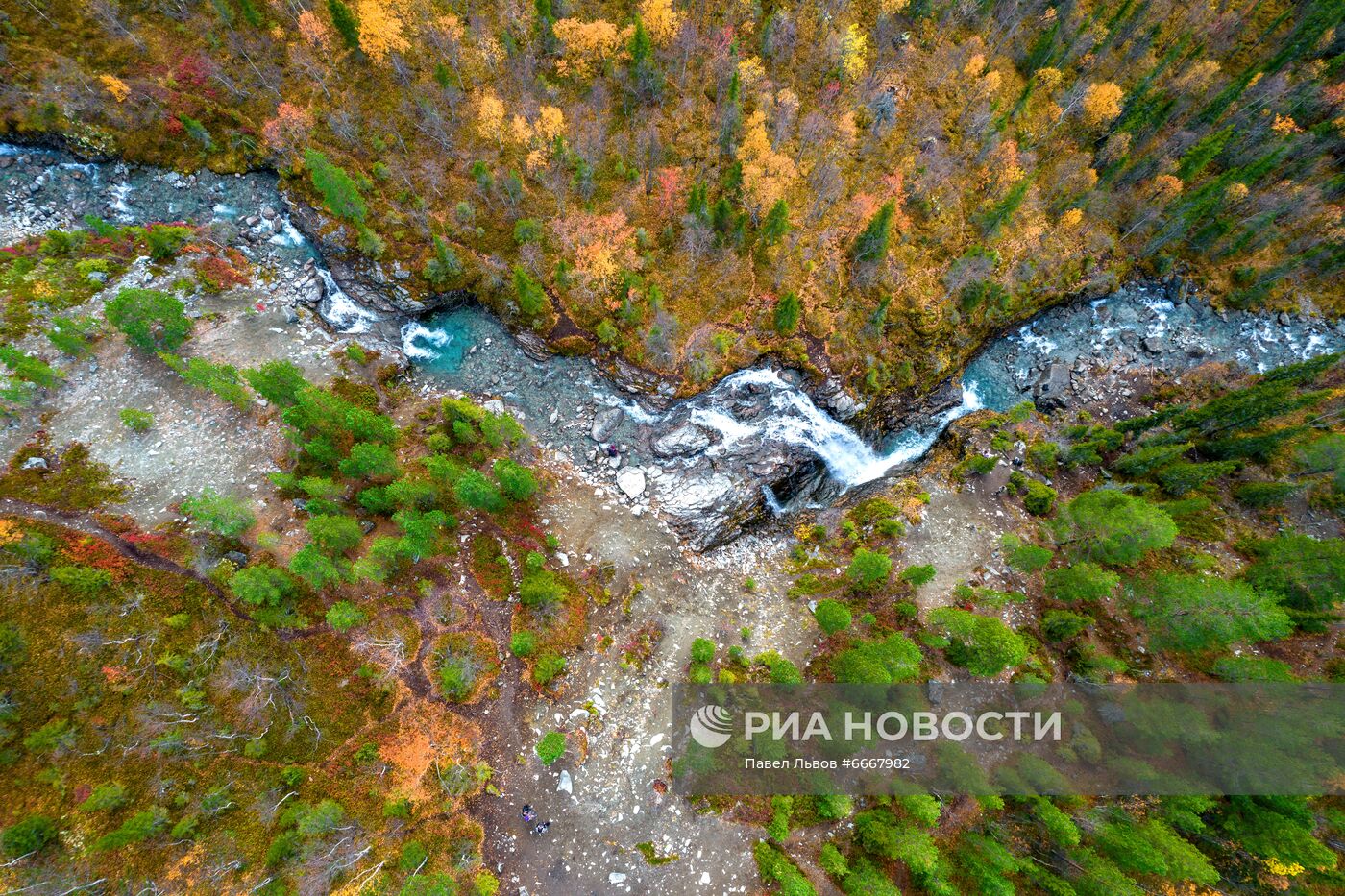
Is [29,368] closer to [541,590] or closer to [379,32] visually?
[541,590]

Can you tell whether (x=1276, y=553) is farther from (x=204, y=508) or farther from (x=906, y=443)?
Answer: (x=204, y=508)

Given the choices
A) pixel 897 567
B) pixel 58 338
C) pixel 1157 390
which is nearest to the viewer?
pixel 58 338

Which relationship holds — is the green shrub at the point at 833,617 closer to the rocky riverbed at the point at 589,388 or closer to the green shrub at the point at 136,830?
the rocky riverbed at the point at 589,388

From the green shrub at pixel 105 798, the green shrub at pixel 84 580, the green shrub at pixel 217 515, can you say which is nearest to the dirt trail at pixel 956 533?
the green shrub at pixel 217 515

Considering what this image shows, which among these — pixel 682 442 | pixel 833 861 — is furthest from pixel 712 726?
pixel 682 442

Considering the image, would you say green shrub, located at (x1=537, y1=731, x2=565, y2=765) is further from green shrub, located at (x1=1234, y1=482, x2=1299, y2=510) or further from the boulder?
green shrub, located at (x1=1234, y1=482, x2=1299, y2=510)

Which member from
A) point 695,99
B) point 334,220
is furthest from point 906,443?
point 334,220

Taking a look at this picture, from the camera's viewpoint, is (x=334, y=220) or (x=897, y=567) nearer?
(x=897, y=567)

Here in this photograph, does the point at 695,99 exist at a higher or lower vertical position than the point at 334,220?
higher
